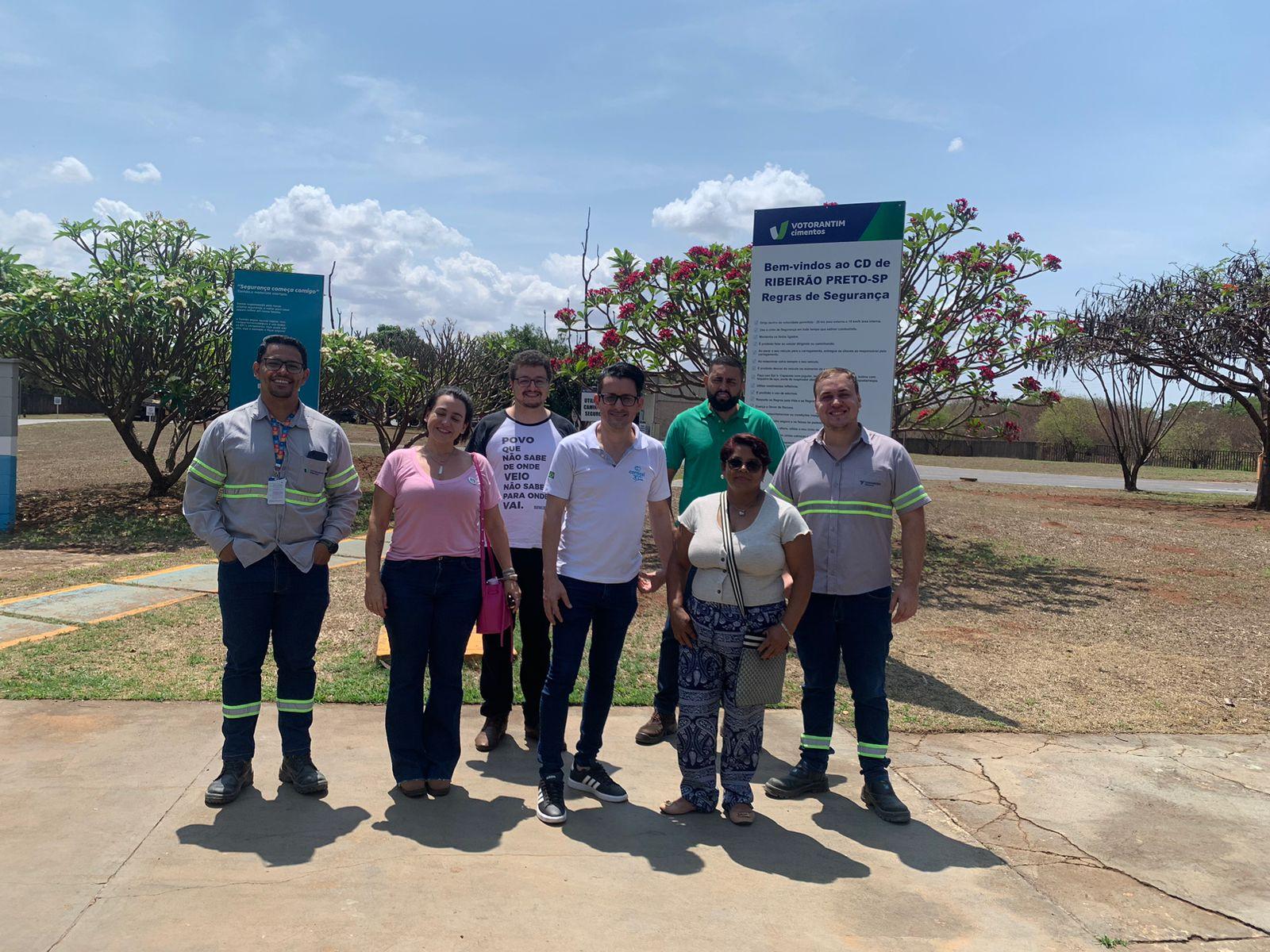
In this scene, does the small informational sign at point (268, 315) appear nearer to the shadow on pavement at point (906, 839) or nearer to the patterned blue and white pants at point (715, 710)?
the patterned blue and white pants at point (715, 710)

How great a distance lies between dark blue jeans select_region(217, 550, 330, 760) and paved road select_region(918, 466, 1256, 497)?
71.8 feet

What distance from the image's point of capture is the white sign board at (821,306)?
624 centimetres

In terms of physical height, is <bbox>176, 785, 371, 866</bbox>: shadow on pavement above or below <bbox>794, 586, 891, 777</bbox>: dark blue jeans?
below

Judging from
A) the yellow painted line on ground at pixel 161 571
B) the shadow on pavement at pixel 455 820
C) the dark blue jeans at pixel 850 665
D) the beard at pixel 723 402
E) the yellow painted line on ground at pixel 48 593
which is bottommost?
the shadow on pavement at pixel 455 820

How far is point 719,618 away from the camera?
11.8 feet

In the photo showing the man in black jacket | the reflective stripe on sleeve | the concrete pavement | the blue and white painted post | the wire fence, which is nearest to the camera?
the concrete pavement

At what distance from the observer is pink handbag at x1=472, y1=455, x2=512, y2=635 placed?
12.5 feet

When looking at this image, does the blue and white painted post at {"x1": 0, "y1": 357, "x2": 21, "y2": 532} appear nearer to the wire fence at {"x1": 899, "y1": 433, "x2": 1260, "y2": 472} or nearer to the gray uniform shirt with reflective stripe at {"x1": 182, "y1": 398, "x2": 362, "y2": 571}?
the gray uniform shirt with reflective stripe at {"x1": 182, "y1": 398, "x2": 362, "y2": 571}

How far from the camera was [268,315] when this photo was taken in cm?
689

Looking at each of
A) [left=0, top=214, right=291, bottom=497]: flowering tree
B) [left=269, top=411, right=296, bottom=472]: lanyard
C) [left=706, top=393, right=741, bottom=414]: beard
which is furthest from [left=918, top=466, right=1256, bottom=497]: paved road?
[left=269, top=411, right=296, bottom=472]: lanyard

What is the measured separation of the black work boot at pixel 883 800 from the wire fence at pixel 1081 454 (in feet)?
115

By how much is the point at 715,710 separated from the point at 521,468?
144cm

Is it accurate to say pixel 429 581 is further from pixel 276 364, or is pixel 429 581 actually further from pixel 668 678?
pixel 668 678

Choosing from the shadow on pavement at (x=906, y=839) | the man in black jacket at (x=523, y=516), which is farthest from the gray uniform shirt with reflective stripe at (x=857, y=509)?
the man in black jacket at (x=523, y=516)
